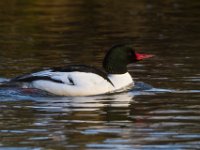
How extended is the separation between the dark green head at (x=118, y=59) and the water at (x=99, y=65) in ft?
1.50

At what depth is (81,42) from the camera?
21.7 m

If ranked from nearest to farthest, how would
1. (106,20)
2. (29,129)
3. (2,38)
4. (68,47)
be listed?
(29,129)
(68,47)
(2,38)
(106,20)

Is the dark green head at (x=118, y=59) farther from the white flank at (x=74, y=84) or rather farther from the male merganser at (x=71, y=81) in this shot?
the white flank at (x=74, y=84)

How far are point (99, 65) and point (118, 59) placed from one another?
2415mm

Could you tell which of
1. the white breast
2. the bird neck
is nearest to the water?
the white breast

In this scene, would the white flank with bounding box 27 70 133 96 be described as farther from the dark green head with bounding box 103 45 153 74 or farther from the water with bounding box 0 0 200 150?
the dark green head with bounding box 103 45 153 74

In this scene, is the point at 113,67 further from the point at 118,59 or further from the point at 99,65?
the point at 99,65

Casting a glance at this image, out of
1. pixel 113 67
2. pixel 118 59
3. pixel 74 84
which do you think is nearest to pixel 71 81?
pixel 74 84

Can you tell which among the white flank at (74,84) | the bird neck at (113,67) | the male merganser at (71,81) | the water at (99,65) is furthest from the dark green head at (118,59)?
the white flank at (74,84)

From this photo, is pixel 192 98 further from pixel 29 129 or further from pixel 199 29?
pixel 199 29

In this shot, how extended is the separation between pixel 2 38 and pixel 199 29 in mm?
5116

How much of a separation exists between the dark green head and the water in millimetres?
458

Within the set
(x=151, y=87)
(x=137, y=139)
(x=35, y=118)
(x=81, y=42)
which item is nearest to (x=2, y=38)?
(x=81, y=42)

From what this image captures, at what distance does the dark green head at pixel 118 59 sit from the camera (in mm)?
15938
